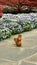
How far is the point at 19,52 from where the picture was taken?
7.31 m

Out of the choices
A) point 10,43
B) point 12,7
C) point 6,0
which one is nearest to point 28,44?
point 10,43

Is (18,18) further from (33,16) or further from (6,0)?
(6,0)

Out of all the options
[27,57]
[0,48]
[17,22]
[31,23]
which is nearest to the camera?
[27,57]

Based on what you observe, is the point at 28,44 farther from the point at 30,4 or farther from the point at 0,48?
the point at 30,4

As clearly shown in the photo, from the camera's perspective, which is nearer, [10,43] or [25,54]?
[25,54]

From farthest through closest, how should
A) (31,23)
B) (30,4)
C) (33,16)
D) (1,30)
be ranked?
(30,4) < (33,16) < (31,23) < (1,30)

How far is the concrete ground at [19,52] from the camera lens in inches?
257

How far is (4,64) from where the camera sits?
20.7 ft

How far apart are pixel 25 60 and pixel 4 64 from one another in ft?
1.90

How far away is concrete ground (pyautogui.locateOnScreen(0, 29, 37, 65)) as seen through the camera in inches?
257

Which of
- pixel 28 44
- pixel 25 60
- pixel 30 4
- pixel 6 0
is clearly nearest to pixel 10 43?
pixel 28 44

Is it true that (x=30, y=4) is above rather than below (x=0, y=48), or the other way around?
above

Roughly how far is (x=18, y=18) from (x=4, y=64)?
16.3 ft

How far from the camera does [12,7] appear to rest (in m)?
14.4
